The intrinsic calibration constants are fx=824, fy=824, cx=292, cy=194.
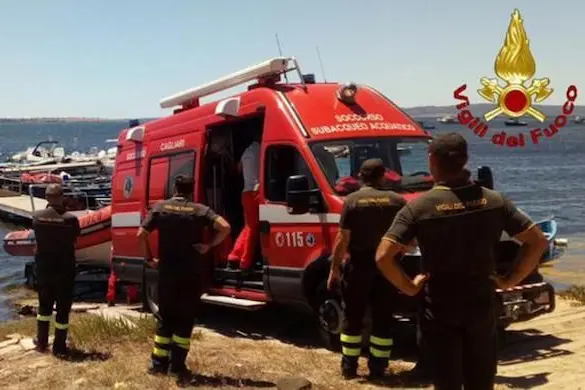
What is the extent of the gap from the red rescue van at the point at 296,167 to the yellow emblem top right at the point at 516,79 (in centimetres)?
189

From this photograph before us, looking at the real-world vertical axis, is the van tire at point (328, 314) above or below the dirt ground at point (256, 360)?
above

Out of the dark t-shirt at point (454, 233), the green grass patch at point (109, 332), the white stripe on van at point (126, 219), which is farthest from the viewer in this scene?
the white stripe on van at point (126, 219)

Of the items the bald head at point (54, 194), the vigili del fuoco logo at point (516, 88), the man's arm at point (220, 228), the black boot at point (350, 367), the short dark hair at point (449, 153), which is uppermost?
the vigili del fuoco logo at point (516, 88)

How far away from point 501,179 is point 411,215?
44.8 m

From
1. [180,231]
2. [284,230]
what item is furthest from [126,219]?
[180,231]

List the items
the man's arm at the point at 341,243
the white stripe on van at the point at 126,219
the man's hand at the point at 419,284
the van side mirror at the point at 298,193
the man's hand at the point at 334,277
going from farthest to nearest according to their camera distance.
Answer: the white stripe on van at the point at 126,219 → the van side mirror at the point at 298,193 → the man's hand at the point at 334,277 → the man's arm at the point at 341,243 → the man's hand at the point at 419,284

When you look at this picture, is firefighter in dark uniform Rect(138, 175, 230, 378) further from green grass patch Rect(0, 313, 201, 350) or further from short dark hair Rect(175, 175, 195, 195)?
green grass patch Rect(0, 313, 201, 350)

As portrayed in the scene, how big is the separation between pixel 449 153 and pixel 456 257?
0.53m

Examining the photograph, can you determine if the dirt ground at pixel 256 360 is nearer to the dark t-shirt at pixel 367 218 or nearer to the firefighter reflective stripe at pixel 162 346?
the firefighter reflective stripe at pixel 162 346

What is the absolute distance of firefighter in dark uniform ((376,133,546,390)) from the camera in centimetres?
418

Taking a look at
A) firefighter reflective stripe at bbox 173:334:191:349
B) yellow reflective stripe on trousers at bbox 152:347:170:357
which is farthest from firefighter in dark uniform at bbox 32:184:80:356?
firefighter reflective stripe at bbox 173:334:191:349

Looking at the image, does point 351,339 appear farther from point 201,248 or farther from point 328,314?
point 201,248

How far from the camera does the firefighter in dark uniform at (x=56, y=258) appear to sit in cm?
816

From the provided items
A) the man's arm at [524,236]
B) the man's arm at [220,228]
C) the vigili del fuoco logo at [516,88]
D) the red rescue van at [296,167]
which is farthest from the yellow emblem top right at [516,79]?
the man's arm at [524,236]
